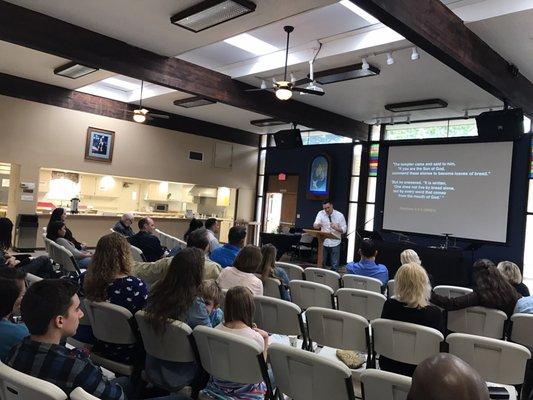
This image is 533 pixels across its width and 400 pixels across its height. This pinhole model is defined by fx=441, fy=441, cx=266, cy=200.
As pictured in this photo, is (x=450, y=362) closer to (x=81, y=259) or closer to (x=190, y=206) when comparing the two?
(x=81, y=259)

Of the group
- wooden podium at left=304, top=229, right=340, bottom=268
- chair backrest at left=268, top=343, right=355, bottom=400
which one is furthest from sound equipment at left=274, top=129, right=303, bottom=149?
chair backrest at left=268, top=343, right=355, bottom=400

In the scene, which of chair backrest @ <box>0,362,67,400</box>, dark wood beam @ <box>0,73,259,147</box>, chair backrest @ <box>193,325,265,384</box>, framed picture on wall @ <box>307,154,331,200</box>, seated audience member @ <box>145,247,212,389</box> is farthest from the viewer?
framed picture on wall @ <box>307,154,331,200</box>

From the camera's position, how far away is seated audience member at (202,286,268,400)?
91.4 inches

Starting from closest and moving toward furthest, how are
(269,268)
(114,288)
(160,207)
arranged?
(114,288)
(269,268)
(160,207)

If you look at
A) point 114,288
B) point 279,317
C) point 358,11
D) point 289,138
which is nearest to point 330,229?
point 289,138

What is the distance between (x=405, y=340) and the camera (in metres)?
2.76

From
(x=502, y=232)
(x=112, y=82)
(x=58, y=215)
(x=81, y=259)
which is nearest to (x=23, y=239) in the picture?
(x=58, y=215)

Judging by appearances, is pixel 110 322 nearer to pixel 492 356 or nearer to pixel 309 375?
pixel 309 375

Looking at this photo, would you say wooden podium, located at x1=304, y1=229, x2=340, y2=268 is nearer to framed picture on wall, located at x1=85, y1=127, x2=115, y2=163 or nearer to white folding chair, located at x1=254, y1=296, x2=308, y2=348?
framed picture on wall, located at x1=85, y1=127, x2=115, y2=163

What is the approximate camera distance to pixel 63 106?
9.73 m

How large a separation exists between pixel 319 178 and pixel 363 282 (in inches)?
290

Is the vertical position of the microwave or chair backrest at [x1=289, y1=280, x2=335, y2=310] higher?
A: the microwave

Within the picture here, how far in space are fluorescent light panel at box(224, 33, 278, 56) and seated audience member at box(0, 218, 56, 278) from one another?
3.79 metres

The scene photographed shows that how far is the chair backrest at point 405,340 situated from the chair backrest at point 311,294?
1.03 metres
